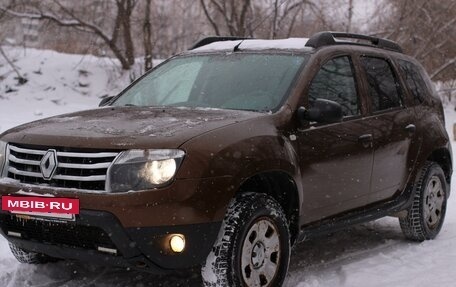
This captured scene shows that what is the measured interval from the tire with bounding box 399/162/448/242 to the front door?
1.02m

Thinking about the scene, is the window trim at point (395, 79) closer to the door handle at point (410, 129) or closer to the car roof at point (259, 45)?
the door handle at point (410, 129)

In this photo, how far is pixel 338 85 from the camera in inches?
192

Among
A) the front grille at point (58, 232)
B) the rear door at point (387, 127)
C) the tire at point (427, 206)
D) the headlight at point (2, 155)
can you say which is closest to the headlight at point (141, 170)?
the front grille at point (58, 232)

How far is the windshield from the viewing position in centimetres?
444

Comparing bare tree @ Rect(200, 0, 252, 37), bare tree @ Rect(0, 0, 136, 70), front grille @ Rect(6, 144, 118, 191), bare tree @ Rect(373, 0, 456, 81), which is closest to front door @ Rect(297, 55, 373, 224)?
front grille @ Rect(6, 144, 118, 191)

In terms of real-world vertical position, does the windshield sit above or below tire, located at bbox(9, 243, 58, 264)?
above

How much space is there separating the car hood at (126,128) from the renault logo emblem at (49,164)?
0.05 meters

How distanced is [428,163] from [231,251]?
118 inches

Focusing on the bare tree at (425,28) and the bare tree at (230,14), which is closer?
the bare tree at (230,14)

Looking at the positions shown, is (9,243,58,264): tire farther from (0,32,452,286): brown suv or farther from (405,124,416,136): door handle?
(405,124,416,136): door handle

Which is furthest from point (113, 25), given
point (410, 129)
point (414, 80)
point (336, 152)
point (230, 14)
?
point (336, 152)

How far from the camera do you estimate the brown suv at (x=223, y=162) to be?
344 centimetres

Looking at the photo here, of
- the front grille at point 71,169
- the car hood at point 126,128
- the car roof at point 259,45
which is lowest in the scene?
the front grille at point 71,169

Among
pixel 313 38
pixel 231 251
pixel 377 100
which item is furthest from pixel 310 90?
pixel 231 251
